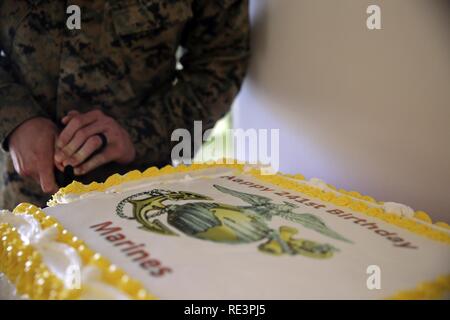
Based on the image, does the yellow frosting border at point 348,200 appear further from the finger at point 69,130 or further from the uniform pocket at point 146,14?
the uniform pocket at point 146,14

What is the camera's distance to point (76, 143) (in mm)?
795

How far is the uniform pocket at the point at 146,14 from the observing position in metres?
0.91

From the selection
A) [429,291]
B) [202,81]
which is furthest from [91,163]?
[429,291]

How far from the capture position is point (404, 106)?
676mm

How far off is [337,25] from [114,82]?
19.5 inches

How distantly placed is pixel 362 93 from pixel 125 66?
52 centimetres

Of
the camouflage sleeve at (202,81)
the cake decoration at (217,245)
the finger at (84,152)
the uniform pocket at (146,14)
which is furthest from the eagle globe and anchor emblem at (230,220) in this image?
the uniform pocket at (146,14)

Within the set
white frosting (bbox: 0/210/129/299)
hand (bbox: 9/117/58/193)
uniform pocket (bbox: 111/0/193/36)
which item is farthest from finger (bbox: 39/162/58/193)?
uniform pocket (bbox: 111/0/193/36)

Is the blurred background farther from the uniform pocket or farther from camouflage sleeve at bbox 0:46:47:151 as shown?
camouflage sleeve at bbox 0:46:47:151

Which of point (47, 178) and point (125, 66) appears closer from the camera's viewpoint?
point (47, 178)

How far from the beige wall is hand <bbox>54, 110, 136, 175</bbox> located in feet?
1.26

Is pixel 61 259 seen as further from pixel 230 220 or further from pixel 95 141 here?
pixel 95 141
